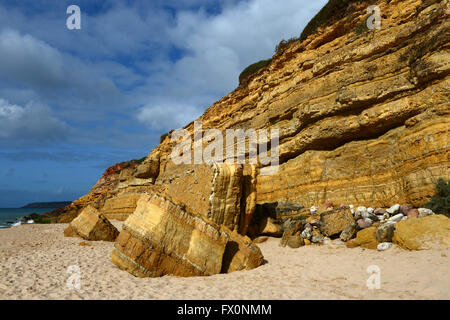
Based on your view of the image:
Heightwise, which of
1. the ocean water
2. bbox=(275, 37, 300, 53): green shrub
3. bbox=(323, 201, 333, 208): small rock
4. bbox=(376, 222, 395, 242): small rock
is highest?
bbox=(275, 37, 300, 53): green shrub

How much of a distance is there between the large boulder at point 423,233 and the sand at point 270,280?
0.91ft

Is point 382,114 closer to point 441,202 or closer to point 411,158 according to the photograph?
point 411,158

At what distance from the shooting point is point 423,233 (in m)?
6.56

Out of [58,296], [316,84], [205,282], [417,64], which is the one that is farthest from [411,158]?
[58,296]

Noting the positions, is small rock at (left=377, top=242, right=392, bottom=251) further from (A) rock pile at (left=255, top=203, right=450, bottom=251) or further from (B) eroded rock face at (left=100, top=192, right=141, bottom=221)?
(B) eroded rock face at (left=100, top=192, right=141, bottom=221)

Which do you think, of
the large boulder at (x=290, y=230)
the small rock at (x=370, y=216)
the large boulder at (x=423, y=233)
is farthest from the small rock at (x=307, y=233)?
the large boulder at (x=423, y=233)

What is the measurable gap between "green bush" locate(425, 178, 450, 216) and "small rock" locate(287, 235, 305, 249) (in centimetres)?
394

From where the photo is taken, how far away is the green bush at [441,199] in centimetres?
738

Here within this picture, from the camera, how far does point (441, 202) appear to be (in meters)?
7.50

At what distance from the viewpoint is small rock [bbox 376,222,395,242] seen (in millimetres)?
7312

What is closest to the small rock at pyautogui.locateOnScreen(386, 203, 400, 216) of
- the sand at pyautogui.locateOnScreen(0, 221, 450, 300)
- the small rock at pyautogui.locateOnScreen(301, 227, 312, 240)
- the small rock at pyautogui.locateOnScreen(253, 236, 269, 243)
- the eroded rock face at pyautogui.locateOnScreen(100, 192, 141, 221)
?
the sand at pyautogui.locateOnScreen(0, 221, 450, 300)

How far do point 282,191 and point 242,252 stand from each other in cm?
674

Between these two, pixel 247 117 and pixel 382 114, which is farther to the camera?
pixel 247 117

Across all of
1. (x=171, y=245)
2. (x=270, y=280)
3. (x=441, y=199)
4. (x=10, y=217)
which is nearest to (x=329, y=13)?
(x=441, y=199)
